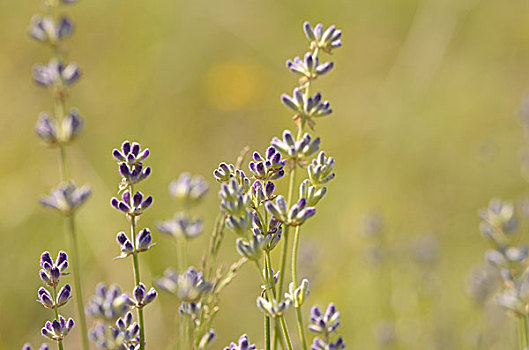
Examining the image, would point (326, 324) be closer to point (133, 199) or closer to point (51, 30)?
point (133, 199)

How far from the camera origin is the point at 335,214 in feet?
12.9

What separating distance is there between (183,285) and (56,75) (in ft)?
1.07

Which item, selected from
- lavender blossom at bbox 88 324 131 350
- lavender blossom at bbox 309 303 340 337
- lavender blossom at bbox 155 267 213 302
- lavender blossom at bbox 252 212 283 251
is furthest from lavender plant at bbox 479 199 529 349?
lavender blossom at bbox 88 324 131 350

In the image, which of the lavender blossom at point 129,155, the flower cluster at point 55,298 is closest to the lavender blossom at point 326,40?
the lavender blossom at point 129,155

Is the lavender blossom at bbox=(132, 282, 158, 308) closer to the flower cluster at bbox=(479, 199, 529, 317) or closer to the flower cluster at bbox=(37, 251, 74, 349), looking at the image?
the flower cluster at bbox=(37, 251, 74, 349)

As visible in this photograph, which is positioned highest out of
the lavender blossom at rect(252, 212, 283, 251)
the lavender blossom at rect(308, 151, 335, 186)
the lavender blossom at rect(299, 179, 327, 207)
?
the lavender blossom at rect(308, 151, 335, 186)

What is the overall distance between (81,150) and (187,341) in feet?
9.67

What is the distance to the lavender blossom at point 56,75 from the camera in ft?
2.86

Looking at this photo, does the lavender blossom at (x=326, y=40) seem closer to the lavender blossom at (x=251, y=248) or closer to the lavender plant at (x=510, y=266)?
the lavender blossom at (x=251, y=248)

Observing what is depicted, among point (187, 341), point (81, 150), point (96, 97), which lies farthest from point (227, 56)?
point (187, 341)

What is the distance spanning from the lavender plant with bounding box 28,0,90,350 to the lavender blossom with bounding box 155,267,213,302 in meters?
0.11

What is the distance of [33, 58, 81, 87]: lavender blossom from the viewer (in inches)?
34.3

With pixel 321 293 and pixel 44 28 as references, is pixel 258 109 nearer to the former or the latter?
pixel 321 293

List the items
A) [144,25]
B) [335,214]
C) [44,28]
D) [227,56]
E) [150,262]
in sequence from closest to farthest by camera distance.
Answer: [44,28] < [150,262] < [335,214] < [144,25] < [227,56]
